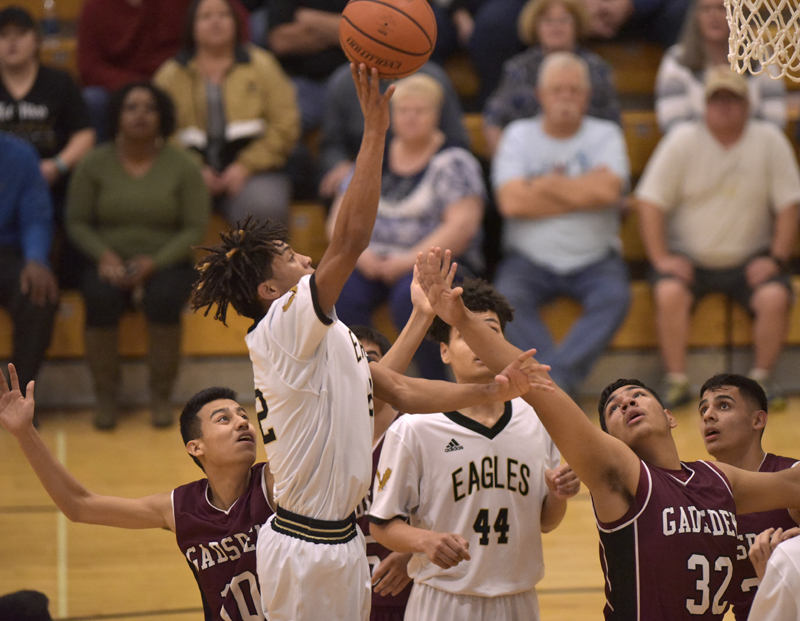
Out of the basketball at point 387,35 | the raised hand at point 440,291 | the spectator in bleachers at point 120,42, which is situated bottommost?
the raised hand at point 440,291

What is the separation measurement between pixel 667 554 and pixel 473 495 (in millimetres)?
717

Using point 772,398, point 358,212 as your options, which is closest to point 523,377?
point 358,212

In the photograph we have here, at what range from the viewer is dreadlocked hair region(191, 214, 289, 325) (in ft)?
10.6

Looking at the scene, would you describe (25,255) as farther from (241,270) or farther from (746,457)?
(746,457)

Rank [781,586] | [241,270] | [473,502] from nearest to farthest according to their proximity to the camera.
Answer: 1. [781,586]
2. [241,270]
3. [473,502]

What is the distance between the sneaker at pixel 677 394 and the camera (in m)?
7.01

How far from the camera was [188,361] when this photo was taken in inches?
288

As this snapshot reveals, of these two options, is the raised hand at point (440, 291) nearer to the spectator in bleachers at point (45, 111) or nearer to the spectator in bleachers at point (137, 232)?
the spectator in bleachers at point (137, 232)

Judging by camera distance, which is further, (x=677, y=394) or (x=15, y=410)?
(x=677, y=394)

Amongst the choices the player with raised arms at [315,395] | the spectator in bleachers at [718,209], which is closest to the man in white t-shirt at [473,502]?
the player with raised arms at [315,395]

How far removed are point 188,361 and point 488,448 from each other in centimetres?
406

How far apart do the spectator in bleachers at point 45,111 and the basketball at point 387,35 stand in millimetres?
4396

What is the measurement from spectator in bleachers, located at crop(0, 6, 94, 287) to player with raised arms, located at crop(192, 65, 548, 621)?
4.60 metres

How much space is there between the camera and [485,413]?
12.4ft
